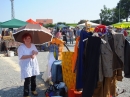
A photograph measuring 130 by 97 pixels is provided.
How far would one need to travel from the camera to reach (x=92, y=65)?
148 inches

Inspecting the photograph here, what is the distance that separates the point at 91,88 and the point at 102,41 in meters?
0.89

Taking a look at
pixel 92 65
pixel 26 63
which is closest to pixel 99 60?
pixel 92 65

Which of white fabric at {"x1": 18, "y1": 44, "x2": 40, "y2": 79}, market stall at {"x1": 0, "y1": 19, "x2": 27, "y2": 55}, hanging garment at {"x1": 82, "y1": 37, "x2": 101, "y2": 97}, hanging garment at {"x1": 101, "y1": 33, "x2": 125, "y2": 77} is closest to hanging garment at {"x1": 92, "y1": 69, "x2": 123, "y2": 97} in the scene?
hanging garment at {"x1": 101, "y1": 33, "x2": 125, "y2": 77}

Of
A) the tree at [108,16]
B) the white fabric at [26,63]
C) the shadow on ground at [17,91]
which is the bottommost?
the shadow on ground at [17,91]

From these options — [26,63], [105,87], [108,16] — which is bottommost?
[105,87]

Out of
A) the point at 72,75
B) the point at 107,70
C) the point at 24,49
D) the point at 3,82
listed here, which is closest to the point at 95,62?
the point at 107,70

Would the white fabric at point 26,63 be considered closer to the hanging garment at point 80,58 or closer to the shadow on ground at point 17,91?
the shadow on ground at point 17,91

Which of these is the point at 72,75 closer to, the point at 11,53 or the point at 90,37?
the point at 90,37

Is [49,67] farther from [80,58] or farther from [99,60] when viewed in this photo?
[99,60]

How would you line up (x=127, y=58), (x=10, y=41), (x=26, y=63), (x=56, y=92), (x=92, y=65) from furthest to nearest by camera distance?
(x=10, y=41) < (x=26, y=63) < (x=56, y=92) < (x=127, y=58) < (x=92, y=65)

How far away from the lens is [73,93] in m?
4.49

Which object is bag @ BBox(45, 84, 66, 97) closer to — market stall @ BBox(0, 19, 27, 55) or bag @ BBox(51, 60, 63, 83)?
bag @ BBox(51, 60, 63, 83)

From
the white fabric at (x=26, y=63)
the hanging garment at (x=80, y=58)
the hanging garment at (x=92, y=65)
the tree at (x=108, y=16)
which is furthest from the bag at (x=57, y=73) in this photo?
the tree at (x=108, y=16)

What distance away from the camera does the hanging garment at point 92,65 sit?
375 cm
